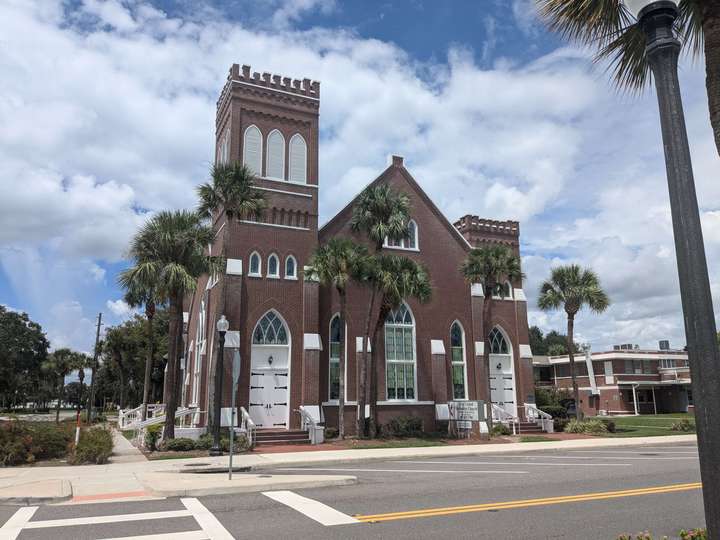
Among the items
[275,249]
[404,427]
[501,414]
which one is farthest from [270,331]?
[501,414]

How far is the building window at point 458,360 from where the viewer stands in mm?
31641

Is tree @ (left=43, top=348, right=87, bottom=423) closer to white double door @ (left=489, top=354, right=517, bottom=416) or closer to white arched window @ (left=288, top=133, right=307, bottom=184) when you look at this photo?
white arched window @ (left=288, top=133, right=307, bottom=184)

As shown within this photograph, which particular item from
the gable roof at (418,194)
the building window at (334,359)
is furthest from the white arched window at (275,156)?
the building window at (334,359)

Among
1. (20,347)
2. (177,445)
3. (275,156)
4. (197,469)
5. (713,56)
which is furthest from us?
(20,347)

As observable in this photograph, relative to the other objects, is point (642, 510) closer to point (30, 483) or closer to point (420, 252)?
point (30, 483)

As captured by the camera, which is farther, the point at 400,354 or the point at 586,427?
the point at 586,427

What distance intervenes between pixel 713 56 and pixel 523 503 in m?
7.75

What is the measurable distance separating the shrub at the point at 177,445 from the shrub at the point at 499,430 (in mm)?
14737

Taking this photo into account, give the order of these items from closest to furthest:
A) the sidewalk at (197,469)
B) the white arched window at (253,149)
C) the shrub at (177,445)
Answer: the sidewalk at (197,469)
the shrub at (177,445)
the white arched window at (253,149)

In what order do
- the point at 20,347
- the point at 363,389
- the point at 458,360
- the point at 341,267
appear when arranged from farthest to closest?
the point at 20,347, the point at 458,360, the point at 363,389, the point at 341,267

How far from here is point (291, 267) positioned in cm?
2820

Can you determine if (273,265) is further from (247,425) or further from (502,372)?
(502,372)

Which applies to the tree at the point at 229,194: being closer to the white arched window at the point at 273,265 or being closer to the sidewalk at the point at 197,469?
the white arched window at the point at 273,265

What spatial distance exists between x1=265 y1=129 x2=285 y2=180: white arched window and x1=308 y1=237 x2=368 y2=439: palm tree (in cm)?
529
